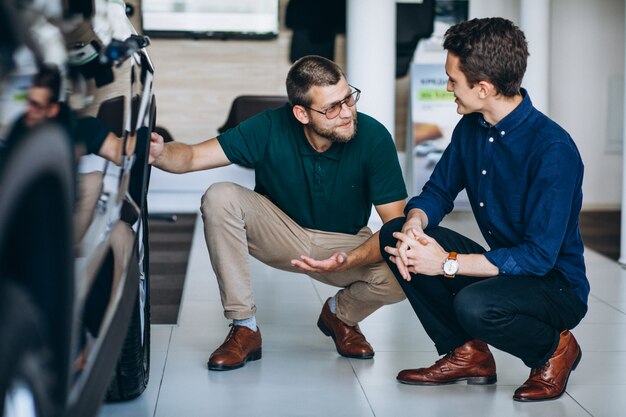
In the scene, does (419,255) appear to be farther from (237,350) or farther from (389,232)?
(237,350)

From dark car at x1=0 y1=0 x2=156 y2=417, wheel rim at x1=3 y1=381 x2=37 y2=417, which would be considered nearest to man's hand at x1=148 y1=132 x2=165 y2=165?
dark car at x1=0 y1=0 x2=156 y2=417

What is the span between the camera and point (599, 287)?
4.14 m

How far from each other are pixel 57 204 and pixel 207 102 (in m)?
6.41

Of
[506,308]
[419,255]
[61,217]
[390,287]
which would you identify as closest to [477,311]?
[506,308]

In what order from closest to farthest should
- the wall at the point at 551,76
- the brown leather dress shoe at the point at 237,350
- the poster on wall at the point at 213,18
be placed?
the brown leather dress shoe at the point at 237,350 → the wall at the point at 551,76 → the poster on wall at the point at 213,18

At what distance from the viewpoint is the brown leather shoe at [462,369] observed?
2648mm

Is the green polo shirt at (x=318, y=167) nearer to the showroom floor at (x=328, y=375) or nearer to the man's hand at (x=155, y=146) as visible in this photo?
the man's hand at (x=155, y=146)

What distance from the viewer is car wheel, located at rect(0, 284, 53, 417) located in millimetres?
1029

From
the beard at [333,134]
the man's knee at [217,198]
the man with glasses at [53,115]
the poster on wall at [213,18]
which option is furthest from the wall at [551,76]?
the man with glasses at [53,115]

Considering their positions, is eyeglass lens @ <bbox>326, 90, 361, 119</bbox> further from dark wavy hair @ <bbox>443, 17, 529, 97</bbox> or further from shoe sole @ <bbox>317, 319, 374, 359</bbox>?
shoe sole @ <bbox>317, 319, 374, 359</bbox>

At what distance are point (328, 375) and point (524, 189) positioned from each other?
31.3 inches

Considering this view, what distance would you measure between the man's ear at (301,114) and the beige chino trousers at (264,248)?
0.29 metres

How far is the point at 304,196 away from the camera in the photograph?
301 cm

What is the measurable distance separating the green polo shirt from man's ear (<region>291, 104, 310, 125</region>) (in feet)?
0.27
